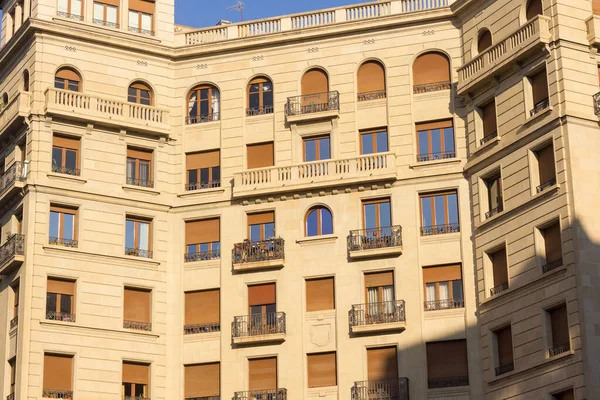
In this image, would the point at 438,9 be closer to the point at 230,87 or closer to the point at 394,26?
the point at 394,26

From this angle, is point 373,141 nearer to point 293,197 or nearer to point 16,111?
point 293,197

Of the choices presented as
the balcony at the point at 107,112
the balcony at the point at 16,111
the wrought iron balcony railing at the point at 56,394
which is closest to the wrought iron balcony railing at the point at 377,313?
the wrought iron balcony railing at the point at 56,394

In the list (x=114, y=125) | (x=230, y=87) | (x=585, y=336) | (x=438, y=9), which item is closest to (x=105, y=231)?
(x=114, y=125)

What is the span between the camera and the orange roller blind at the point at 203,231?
2436 inches

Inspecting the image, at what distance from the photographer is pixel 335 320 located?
5878 centimetres

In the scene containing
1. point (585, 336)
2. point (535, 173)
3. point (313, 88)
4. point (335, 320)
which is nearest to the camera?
point (585, 336)

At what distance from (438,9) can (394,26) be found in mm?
2208

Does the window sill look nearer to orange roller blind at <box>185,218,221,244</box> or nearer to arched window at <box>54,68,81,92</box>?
arched window at <box>54,68,81,92</box>

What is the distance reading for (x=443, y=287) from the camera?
5819 cm

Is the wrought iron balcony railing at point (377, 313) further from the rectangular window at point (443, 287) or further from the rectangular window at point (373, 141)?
the rectangular window at point (373, 141)

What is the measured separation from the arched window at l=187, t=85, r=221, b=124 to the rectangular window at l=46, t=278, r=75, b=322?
10.4 m

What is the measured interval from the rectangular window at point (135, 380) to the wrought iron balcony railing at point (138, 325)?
162cm

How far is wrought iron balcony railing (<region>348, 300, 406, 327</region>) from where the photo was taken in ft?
190

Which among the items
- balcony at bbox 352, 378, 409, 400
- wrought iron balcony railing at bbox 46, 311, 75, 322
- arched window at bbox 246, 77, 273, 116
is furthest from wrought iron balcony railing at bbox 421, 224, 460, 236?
wrought iron balcony railing at bbox 46, 311, 75, 322
